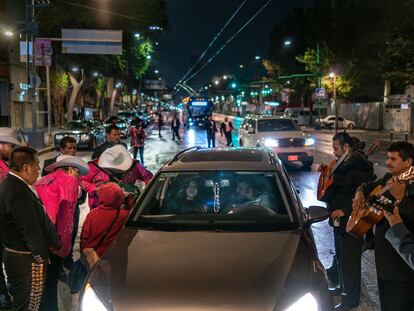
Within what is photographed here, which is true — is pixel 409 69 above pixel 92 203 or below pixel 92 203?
above

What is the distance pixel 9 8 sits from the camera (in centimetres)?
3691

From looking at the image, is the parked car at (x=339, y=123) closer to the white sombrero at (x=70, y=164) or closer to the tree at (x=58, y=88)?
the tree at (x=58, y=88)

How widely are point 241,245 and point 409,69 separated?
106 ft

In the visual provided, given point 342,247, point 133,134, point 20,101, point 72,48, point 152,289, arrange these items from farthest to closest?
point 20,101 → point 72,48 → point 133,134 → point 342,247 → point 152,289

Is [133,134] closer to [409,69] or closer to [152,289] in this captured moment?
[152,289]

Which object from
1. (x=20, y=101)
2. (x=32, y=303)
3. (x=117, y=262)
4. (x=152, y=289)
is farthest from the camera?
(x=20, y=101)

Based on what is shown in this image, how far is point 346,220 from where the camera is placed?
5348mm

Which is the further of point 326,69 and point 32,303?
point 326,69

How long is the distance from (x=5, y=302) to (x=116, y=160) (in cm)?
180

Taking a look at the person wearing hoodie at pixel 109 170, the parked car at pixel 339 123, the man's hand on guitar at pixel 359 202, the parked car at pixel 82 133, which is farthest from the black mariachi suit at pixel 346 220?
the parked car at pixel 339 123

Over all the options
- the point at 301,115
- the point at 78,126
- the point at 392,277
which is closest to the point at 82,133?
the point at 78,126

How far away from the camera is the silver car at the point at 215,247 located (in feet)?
10.5

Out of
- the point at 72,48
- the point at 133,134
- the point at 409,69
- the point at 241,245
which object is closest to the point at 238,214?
the point at 241,245

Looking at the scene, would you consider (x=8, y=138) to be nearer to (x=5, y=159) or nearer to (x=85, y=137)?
(x=5, y=159)
